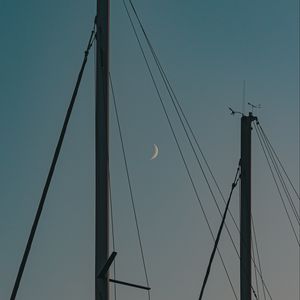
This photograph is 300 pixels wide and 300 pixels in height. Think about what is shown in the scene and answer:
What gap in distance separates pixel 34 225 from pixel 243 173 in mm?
12508

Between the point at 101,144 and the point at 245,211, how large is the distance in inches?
479

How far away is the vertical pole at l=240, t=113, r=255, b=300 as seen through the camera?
2642 cm

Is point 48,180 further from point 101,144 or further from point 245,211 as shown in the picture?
point 245,211

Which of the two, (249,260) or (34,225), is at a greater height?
(34,225)

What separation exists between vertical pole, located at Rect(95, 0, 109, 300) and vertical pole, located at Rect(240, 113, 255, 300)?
11.0 meters

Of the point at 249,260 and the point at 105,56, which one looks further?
the point at 249,260

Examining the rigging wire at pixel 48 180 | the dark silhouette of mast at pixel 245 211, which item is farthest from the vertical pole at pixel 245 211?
the rigging wire at pixel 48 180

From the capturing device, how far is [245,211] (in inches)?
1099

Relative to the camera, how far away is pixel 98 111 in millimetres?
17000

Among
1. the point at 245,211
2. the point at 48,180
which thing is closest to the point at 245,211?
the point at 245,211

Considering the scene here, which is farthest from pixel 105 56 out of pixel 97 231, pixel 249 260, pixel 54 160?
pixel 249 260

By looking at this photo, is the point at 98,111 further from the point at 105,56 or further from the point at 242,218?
the point at 242,218

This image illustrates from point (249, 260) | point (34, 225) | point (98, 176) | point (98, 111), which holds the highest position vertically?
point (98, 111)

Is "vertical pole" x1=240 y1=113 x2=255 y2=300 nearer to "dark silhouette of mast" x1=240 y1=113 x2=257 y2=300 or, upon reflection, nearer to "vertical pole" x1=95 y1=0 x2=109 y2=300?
"dark silhouette of mast" x1=240 y1=113 x2=257 y2=300
